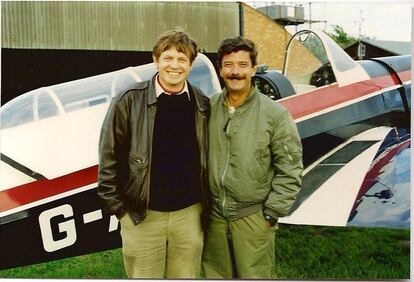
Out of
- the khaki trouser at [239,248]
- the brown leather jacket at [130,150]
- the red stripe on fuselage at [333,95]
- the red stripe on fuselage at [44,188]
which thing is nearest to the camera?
the brown leather jacket at [130,150]

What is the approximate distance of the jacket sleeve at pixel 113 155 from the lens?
3.07 metres

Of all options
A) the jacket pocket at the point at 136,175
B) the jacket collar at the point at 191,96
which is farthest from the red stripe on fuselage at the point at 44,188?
the jacket collar at the point at 191,96

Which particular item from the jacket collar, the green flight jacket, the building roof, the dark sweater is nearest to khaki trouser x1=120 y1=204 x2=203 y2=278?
the dark sweater

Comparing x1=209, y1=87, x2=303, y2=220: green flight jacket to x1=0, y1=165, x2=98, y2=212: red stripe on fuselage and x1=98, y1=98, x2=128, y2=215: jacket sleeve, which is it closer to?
x1=98, y1=98, x2=128, y2=215: jacket sleeve

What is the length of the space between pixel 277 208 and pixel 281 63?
1.06 meters

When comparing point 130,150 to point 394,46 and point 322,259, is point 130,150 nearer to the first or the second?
point 322,259

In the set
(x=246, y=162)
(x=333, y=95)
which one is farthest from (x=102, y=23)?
(x=333, y=95)

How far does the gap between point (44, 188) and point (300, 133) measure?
71.4 inches

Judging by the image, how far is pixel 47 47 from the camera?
343cm

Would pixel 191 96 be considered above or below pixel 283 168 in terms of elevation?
above

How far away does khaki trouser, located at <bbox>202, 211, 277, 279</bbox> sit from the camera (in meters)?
3.20

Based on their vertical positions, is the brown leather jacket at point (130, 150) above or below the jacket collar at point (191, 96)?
below

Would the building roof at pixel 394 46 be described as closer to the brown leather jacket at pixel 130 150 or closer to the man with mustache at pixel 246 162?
the man with mustache at pixel 246 162

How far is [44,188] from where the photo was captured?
132 inches
